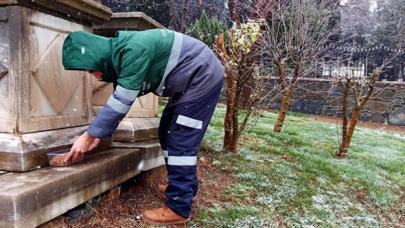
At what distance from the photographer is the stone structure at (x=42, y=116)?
199 cm

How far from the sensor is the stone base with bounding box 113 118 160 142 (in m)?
3.36

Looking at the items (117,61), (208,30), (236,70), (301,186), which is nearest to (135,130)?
(117,61)

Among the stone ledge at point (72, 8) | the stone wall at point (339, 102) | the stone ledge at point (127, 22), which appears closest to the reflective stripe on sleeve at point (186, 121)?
the stone ledge at point (72, 8)

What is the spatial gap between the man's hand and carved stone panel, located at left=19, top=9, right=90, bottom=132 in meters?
0.29

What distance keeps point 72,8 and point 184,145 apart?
3.81 ft

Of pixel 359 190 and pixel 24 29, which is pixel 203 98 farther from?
pixel 359 190

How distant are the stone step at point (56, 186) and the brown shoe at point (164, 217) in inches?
13.7

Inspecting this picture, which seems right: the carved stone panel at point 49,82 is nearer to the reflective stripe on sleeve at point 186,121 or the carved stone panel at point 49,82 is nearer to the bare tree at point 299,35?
the reflective stripe on sleeve at point 186,121

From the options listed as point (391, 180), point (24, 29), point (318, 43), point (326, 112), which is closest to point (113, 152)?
point (24, 29)

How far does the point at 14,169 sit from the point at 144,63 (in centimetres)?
94

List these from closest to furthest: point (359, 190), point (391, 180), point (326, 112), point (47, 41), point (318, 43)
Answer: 1. point (47, 41)
2. point (359, 190)
3. point (391, 180)
4. point (318, 43)
5. point (326, 112)

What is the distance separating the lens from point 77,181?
2.25 m

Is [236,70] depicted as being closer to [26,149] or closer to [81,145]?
[81,145]

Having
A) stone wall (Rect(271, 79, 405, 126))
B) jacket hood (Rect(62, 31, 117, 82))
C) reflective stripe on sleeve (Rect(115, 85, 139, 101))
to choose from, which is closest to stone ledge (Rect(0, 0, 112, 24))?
jacket hood (Rect(62, 31, 117, 82))
